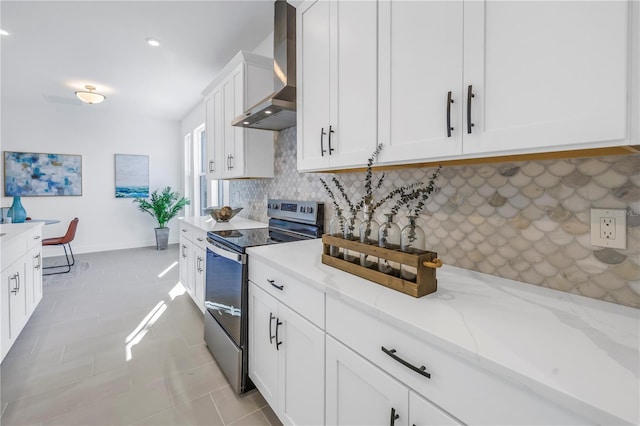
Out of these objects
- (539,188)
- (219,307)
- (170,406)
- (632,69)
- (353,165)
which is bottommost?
(170,406)

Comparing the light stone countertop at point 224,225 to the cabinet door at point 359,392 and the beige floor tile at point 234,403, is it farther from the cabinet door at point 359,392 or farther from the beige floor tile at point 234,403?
the cabinet door at point 359,392

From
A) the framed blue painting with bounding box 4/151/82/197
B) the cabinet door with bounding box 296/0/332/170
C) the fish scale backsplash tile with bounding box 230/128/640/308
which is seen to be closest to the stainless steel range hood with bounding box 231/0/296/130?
the cabinet door with bounding box 296/0/332/170

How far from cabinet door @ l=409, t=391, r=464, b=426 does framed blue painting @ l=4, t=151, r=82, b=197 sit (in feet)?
22.7

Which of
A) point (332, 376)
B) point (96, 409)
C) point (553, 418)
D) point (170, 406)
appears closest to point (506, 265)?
point (553, 418)

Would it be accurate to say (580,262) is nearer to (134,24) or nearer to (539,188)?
(539,188)

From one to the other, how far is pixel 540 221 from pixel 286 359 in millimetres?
1235

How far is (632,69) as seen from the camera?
68cm

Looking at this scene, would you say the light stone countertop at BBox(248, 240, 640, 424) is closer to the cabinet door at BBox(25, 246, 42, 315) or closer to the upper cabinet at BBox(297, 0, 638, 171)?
the upper cabinet at BBox(297, 0, 638, 171)

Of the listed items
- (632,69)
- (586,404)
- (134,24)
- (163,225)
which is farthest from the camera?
(163,225)

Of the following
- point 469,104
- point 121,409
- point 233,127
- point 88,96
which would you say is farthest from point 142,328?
point 88,96

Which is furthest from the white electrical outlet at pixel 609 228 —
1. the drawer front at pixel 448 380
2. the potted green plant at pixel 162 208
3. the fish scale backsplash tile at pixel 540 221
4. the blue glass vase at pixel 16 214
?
the potted green plant at pixel 162 208

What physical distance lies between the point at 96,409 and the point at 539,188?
2.52m

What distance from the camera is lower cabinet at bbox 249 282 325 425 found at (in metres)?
1.19

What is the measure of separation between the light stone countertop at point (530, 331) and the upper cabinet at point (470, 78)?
0.48m
